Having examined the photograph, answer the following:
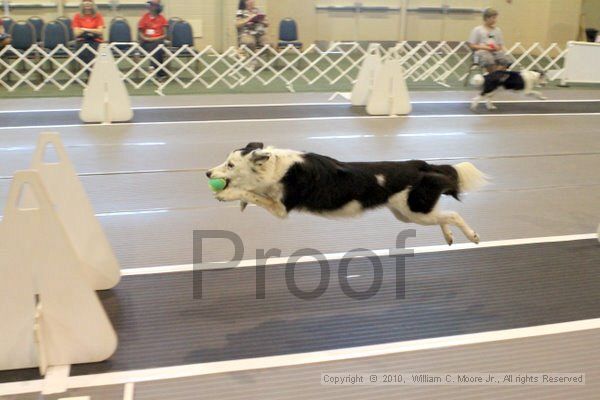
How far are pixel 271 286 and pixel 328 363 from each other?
91cm

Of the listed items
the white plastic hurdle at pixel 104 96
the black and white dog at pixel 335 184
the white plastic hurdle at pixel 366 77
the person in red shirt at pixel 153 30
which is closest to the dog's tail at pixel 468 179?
the black and white dog at pixel 335 184

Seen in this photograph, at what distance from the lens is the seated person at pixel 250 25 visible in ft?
40.7

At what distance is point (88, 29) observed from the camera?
10.9 metres

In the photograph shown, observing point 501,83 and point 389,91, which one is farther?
point 501,83

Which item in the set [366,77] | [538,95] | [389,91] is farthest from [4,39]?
[538,95]

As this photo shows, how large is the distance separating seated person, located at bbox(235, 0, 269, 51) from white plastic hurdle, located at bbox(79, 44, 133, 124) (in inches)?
178

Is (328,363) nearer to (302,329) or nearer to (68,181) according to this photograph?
(302,329)

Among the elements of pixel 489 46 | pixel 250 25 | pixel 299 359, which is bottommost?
pixel 299 359

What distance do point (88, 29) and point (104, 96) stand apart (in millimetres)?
3278

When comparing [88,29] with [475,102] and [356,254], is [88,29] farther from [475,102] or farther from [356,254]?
[356,254]

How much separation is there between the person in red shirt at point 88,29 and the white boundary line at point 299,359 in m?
9.12

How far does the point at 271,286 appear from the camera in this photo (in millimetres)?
3885

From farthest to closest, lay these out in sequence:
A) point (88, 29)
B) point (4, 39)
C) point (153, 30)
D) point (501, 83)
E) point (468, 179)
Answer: point (153, 30) → point (88, 29) → point (4, 39) → point (501, 83) → point (468, 179)

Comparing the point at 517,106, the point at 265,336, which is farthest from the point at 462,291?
the point at 517,106
